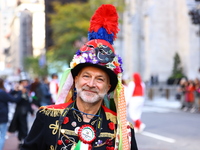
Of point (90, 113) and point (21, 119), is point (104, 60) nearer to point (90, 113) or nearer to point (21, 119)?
point (90, 113)

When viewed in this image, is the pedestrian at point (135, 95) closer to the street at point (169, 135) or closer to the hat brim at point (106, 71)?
the street at point (169, 135)

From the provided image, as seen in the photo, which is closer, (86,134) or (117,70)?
(86,134)

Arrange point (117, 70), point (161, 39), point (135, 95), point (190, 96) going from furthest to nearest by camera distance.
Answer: point (161, 39), point (190, 96), point (135, 95), point (117, 70)

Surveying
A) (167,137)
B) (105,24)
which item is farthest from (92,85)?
(167,137)

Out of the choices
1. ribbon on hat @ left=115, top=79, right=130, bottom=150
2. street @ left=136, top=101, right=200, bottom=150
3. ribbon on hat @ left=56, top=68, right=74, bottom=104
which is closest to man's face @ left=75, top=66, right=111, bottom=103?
ribbon on hat @ left=115, top=79, right=130, bottom=150

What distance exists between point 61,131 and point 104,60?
2.19ft

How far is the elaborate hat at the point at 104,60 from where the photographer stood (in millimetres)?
3744

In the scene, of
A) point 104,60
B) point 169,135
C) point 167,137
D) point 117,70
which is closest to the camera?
point 104,60

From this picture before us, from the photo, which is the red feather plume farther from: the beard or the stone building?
the stone building

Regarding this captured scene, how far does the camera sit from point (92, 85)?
12.1ft

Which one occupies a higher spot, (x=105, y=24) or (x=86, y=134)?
(x=105, y=24)

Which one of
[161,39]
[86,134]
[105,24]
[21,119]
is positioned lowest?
[21,119]

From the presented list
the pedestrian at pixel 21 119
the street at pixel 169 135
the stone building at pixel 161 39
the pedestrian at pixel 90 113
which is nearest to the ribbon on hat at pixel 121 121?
the pedestrian at pixel 90 113

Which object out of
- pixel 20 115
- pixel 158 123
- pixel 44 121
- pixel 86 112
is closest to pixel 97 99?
pixel 86 112
